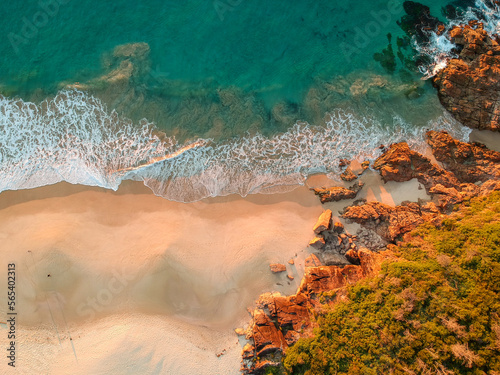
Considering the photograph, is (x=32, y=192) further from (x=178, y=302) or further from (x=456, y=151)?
(x=456, y=151)

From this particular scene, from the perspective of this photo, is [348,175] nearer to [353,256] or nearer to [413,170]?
[413,170]

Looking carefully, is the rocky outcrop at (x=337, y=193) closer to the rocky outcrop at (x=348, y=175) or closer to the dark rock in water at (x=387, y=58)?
the rocky outcrop at (x=348, y=175)

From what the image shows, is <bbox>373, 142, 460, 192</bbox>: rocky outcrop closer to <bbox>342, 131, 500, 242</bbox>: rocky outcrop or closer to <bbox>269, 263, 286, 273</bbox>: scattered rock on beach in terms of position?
<bbox>342, 131, 500, 242</bbox>: rocky outcrop

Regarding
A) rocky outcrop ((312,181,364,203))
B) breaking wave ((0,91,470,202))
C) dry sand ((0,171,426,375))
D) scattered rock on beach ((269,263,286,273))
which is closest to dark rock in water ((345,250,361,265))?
dry sand ((0,171,426,375))

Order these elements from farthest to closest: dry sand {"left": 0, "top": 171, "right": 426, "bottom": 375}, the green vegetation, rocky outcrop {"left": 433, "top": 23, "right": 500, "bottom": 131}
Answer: rocky outcrop {"left": 433, "top": 23, "right": 500, "bottom": 131} < dry sand {"left": 0, "top": 171, "right": 426, "bottom": 375} < the green vegetation

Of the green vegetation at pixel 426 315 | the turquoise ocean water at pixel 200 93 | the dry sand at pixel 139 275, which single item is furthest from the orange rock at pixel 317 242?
the turquoise ocean water at pixel 200 93

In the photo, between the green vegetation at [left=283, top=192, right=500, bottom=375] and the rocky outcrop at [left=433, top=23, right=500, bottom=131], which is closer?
the green vegetation at [left=283, top=192, right=500, bottom=375]
